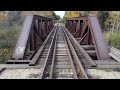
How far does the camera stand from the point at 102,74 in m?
5.91

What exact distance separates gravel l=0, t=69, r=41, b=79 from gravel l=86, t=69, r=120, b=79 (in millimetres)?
1634

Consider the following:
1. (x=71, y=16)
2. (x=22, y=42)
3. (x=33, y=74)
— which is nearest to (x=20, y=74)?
(x=33, y=74)

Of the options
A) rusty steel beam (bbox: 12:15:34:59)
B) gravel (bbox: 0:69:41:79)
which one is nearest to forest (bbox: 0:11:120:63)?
rusty steel beam (bbox: 12:15:34:59)

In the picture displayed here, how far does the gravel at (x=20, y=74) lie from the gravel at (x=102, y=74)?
1.63 m

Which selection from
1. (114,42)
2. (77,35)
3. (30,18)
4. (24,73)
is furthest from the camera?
(114,42)

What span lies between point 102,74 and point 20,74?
250 cm

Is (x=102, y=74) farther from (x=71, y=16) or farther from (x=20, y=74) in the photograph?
(x=71, y=16)

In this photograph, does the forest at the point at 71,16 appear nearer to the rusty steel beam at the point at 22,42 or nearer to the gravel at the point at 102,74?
the rusty steel beam at the point at 22,42

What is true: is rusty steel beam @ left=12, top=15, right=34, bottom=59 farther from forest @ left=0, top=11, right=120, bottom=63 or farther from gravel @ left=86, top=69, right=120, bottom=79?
forest @ left=0, top=11, right=120, bottom=63

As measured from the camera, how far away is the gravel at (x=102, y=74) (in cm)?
565
